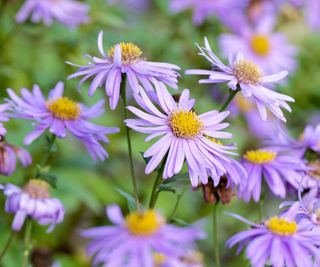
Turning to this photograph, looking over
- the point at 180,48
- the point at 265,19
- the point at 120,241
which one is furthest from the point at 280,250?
the point at 265,19

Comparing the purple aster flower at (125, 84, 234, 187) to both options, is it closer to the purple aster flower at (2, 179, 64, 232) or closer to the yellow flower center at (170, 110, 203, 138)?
the yellow flower center at (170, 110, 203, 138)

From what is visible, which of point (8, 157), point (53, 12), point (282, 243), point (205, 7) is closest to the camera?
point (282, 243)

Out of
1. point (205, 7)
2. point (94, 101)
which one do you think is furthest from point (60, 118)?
point (205, 7)

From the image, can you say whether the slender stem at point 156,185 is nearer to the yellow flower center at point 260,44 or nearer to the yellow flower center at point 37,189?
the yellow flower center at point 37,189

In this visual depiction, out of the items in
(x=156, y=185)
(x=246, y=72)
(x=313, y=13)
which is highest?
(x=313, y=13)

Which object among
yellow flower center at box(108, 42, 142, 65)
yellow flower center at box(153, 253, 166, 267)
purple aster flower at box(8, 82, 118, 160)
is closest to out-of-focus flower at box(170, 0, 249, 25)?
purple aster flower at box(8, 82, 118, 160)

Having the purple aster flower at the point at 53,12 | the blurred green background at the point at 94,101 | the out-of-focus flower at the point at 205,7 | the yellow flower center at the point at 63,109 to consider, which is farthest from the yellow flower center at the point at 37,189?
the out-of-focus flower at the point at 205,7

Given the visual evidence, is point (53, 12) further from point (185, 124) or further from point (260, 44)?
point (185, 124)
